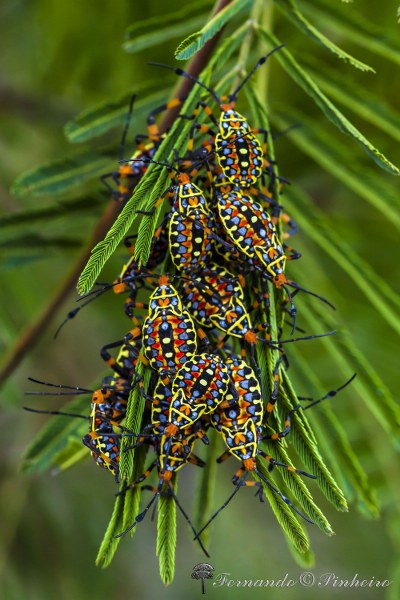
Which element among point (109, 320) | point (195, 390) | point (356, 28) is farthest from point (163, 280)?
point (109, 320)

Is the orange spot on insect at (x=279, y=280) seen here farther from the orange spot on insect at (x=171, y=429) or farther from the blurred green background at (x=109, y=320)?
→ the blurred green background at (x=109, y=320)

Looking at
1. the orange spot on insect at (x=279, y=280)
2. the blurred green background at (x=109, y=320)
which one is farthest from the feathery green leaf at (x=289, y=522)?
the blurred green background at (x=109, y=320)

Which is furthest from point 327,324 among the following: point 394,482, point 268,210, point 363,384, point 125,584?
point 125,584

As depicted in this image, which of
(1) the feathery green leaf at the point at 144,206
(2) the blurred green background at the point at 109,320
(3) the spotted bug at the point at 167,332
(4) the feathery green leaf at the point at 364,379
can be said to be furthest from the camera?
(2) the blurred green background at the point at 109,320

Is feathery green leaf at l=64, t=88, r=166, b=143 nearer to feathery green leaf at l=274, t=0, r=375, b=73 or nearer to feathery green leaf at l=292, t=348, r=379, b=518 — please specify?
feathery green leaf at l=274, t=0, r=375, b=73

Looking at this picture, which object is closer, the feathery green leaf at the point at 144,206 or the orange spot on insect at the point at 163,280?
the feathery green leaf at the point at 144,206

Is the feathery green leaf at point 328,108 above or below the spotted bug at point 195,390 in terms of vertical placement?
above

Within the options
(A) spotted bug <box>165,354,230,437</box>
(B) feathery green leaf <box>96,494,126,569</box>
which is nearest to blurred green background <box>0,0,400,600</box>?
(A) spotted bug <box>165,354,230,437</box>
